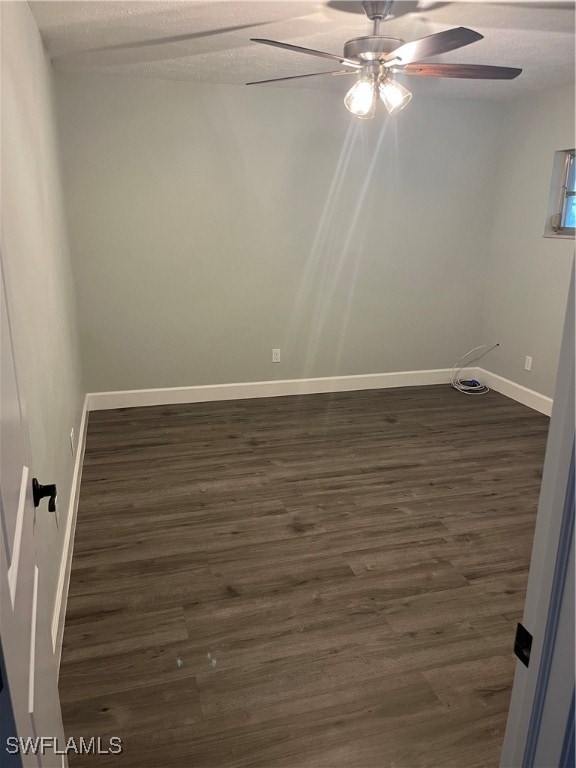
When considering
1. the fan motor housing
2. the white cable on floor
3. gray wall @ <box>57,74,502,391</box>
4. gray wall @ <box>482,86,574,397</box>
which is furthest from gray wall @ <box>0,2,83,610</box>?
gray wall @ <box>482,86,574,397</box>

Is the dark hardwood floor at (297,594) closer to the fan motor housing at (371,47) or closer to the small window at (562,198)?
the small window at (562,198)

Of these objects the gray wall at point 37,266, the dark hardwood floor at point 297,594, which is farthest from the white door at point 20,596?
the dark hardwood floor at point 297,594

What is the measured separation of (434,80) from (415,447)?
270cm

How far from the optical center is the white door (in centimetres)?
88

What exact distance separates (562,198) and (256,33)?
2.83 meters

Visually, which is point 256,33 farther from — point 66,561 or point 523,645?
point 523,645

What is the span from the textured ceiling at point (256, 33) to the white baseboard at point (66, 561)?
2338mm

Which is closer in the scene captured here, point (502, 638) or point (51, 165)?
point (502, 638)

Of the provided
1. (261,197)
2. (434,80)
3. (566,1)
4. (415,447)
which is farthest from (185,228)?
(566,1)

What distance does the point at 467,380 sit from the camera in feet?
17.9

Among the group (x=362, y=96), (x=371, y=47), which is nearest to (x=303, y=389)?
(x=362, y=96)

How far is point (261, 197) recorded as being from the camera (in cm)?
460

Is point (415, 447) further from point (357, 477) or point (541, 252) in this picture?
point (541, 252)

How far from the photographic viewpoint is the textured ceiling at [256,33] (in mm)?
2600
